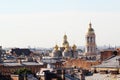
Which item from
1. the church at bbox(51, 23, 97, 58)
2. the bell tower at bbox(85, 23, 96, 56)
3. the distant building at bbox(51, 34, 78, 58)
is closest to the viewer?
the distant building at bbox(51, 34, 78, 58)

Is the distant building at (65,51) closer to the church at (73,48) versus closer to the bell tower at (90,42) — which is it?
the church at (73,48)

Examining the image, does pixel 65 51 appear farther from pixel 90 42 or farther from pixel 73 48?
pixel 90 42

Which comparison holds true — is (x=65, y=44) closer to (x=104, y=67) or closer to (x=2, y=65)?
(x=2, y=65)

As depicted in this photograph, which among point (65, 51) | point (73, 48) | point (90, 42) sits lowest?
point (65, 51)

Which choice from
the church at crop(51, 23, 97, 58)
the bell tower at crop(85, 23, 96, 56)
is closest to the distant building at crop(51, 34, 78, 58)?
the church at crop(51, 23, 97, 58)

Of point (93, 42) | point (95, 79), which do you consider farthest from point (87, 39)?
point (95, 79)

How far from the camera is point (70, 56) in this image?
174m

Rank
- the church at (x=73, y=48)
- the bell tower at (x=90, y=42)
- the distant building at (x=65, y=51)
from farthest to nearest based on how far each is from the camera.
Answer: the bell tower at (x=90, y=42) → the church at (x=73, y=48) → the distant building at (x=65, y=51)

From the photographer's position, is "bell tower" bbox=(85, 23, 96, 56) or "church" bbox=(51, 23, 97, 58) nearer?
"church" bbox=(51, 23, 97, 58)

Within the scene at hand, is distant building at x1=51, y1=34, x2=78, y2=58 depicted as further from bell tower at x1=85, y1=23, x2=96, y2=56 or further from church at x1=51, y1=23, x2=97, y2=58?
bell tower at x1=85, y1=23, x2=96, y2=56

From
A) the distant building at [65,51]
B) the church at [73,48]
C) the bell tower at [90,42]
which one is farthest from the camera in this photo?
the bell tower at [90,42]

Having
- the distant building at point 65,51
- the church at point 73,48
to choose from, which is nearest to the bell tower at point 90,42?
the church at point 73,48

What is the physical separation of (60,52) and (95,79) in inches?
5024

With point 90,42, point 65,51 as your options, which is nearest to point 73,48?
point 65,51
